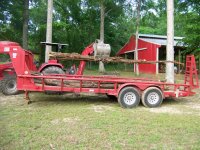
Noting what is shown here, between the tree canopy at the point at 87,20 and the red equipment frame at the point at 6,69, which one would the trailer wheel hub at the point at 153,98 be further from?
the tree canopy at the point at 87,20

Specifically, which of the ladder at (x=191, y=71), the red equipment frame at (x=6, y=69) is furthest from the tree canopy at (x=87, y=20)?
the red equipment frame at (x=6, y=69)

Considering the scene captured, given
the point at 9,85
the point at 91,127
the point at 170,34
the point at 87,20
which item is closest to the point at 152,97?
the point at 91,127

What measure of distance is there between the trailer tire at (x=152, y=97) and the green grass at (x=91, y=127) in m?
0.26

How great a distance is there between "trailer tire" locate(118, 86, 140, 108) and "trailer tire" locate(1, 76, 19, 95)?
14.2ft

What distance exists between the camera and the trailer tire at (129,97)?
354 inches

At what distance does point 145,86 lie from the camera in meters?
9.17

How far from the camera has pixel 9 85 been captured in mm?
11156

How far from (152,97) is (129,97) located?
0.74 m

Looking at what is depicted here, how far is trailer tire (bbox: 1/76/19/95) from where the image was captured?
11061mm

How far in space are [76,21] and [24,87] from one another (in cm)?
2707

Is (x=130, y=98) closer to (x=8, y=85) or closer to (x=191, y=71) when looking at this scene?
(x=191, y=71)

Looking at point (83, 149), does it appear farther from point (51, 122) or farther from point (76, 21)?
point (76, 21)

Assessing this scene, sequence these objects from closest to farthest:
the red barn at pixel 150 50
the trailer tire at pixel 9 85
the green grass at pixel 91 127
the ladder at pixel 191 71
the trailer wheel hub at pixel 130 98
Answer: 1. the green grass at pixel 91 127
2. the trailer wheel hub at pixel 130 98
3. the ladder at pixel 191 71
4. the trailer tire at pixel 9 85
5. the red barn at pixel 150 50

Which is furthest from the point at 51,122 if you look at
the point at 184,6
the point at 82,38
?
the point at 82,38
